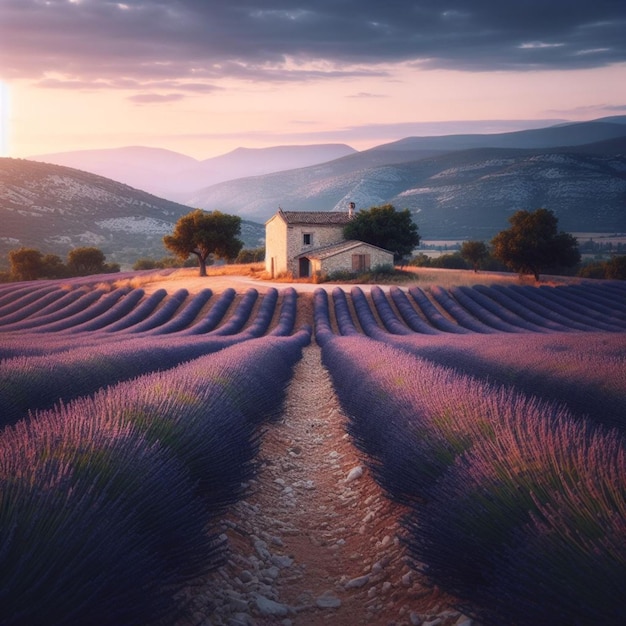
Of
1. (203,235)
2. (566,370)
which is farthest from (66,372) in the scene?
(203,235)

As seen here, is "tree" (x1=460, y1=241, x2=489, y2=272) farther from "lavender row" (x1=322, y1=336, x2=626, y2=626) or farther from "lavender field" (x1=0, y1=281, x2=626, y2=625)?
"lavender row" (x1=322, y1=336, x2=626, y2=626)

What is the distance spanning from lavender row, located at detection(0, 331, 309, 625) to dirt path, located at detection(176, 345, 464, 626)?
0.27m

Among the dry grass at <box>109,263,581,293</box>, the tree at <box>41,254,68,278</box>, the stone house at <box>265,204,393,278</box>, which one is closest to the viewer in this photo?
the dry grass at <box>109,263,581,293</box>

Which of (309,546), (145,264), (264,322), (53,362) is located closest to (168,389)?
(309,546)

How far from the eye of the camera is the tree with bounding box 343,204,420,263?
120 feet

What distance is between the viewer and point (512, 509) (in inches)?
91.7

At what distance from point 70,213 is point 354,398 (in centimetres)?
8051

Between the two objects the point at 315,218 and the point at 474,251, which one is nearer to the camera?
the point at 315,218

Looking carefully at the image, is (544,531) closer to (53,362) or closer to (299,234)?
(53,362)

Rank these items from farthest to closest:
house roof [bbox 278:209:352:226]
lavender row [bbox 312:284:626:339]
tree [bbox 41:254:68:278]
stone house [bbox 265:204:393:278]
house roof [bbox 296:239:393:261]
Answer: tree [bbox 41:254:68:278] → house roof [bbox 278:209:352:226] → stone house [bbox 265:204:393:278] → house roof [bbox 296:239:393:261] → lavender row [bbox 312:284:626:339]

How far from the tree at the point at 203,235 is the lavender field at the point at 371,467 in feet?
93.1

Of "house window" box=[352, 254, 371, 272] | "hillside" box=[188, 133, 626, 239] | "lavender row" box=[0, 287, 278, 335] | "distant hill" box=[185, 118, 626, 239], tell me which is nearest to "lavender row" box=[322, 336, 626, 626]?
"lavender row" box=[0, 287, 278, 335]

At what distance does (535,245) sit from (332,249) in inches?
535

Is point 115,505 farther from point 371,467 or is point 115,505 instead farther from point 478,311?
point 478,311
